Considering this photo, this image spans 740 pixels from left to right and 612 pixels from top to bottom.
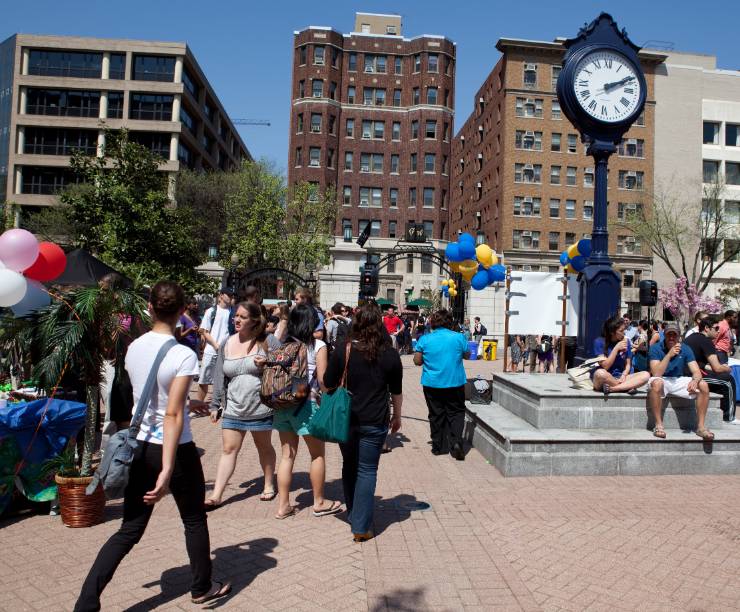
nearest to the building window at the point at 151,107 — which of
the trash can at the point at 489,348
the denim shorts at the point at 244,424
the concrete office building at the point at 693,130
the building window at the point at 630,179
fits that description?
the building window at the point at 630,179

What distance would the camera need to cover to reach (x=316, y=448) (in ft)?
19.5

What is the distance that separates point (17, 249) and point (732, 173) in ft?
205

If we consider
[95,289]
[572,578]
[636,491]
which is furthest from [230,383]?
[636,491]

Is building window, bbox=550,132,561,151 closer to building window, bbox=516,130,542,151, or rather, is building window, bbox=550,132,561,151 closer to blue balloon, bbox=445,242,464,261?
building window, bbox=516,130,542,151

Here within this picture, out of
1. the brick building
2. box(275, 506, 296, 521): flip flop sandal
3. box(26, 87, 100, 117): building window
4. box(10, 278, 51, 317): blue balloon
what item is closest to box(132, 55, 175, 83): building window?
box(26, 87, 100, 117): building window

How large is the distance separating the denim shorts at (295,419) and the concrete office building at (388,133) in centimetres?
5797

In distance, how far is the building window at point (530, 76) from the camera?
5506 centimetres

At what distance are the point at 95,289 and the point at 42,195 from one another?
56653mm

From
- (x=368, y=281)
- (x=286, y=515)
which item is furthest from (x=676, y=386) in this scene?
(x=368, y=281)

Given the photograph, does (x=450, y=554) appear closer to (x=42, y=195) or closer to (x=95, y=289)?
(x=95, y=289)

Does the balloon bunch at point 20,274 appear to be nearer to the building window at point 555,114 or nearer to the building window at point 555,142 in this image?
the building window at point 555,142

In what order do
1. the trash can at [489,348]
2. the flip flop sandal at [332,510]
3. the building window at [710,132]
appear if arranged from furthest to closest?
the building window at [710,132] → the trash can at [489,348] → the flip flop sandal at [332,510]

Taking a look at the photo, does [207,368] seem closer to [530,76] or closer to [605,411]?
[605,411]

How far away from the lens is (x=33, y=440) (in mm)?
5766
